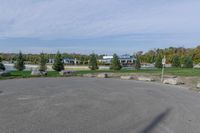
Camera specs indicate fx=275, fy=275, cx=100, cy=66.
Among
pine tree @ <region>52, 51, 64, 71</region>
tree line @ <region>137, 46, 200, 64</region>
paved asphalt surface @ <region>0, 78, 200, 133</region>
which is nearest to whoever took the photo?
paved asphalt surface @ <region>0, 78, 200, 133</region>

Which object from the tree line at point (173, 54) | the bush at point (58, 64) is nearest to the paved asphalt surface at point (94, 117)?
the bush at point (58, 64)

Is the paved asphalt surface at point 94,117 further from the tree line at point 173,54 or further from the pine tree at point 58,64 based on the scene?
the tree line at point 173,54

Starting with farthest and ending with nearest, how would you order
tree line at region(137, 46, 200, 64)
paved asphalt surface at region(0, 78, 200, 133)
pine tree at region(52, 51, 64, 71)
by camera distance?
tree line at region(137, 46, 200, 64) < pine tree at region(52, 51, 64, 71) < paved asphalt surface at region(0, 78, 200, 133)

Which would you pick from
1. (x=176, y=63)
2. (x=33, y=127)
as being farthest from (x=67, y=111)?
(x=176, y=63)

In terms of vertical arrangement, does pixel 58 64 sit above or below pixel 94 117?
above

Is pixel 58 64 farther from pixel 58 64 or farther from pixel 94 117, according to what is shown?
pixel 94 117

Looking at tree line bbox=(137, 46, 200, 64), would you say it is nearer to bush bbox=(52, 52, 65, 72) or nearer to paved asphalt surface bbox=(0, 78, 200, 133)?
bush bbox=(52, 52, 65, 72)

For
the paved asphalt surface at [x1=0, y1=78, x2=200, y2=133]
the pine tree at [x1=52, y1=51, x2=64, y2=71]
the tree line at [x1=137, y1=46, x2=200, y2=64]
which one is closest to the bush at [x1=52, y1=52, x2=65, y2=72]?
the pine tree at [x1=52, y1=51, x2=64, y2=71]

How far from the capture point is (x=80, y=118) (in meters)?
9.28

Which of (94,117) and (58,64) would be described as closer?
(94,117)

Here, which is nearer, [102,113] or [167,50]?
[102,113]

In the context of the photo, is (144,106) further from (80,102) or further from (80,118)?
(80,118)

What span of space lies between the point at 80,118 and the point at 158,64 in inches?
2025

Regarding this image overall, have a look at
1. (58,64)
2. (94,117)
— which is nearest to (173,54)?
(58,64)
